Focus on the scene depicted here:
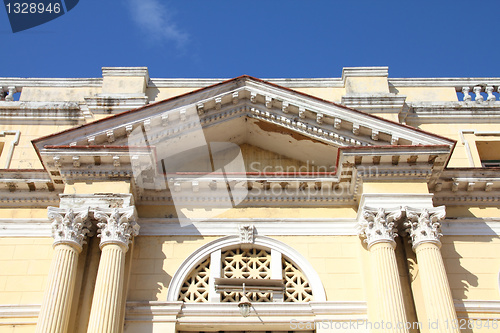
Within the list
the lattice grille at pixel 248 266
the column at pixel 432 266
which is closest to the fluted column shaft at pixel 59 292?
the lattice grille at pixel 248 266

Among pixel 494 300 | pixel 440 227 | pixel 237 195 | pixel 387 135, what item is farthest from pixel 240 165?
pixel 494 300

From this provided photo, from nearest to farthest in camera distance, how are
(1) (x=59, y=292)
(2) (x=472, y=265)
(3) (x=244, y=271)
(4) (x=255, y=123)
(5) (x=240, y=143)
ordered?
(1) (x=59, y=292), (2) (x=472, y=265), (3) (x=244, y=271), (4) (x=255, y=123), (5) (x=240, y=143)

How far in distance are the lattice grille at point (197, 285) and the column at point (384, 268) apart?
3352mm

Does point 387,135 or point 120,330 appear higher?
point 387,135

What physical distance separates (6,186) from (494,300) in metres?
10.6

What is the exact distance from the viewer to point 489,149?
17.5 metres

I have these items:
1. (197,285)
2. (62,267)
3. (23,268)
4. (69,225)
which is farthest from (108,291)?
(23,268)

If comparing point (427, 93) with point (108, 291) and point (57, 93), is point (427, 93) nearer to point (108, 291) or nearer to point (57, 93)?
point (57, 93)

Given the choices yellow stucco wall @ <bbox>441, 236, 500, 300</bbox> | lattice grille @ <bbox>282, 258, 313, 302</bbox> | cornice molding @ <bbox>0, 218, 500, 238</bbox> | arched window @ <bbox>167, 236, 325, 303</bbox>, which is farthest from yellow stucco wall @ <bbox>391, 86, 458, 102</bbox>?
lattice grille @ <bbox>282, 258, 313, 302</bbox>

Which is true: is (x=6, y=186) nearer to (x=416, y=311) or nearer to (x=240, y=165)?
(x=240, y=165)

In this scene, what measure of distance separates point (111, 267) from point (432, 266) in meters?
6.20

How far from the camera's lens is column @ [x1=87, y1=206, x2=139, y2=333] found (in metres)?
12.3

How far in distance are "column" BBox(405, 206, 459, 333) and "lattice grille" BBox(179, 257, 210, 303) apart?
4.30 metres

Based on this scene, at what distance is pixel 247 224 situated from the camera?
14.8 meters
